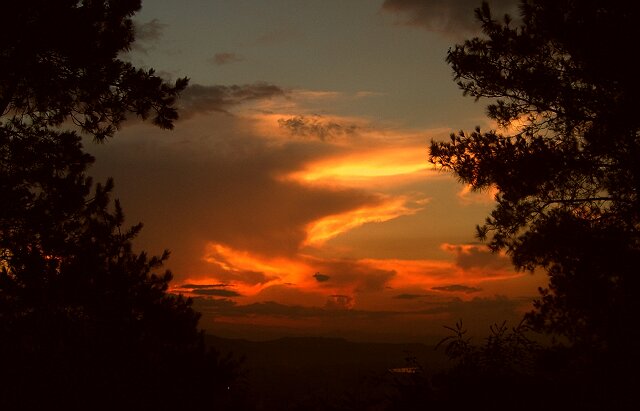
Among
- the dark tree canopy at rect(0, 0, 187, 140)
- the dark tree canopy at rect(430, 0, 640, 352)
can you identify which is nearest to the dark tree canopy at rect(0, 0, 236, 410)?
the dark tree canopy at rect(0, 0, 187, 140)

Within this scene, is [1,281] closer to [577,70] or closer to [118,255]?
[118,255]

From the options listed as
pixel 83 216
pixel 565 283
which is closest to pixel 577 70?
pixel 565 283

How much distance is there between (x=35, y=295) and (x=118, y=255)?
412 cm

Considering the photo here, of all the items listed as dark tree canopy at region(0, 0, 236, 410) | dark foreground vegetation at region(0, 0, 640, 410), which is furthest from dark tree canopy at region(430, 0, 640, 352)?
dark tree canopy at region(0, 0, 236, 410)

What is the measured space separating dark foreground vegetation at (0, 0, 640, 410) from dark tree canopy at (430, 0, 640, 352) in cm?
3

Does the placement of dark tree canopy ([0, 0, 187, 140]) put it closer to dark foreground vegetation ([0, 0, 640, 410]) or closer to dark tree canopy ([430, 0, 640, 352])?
dark foreground vegetation ([0, 0, 640, 410])

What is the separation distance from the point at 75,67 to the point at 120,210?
173 inches

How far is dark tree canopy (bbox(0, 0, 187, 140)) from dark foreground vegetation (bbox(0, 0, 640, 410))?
0.08 feet

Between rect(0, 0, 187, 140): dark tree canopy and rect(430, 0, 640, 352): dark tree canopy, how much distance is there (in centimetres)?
709

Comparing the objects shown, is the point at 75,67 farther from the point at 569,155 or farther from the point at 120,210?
the point at 569,155

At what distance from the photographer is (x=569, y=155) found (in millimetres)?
11969

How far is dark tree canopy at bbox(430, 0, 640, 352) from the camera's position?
10.9m

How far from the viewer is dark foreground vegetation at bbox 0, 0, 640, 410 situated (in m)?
8.23

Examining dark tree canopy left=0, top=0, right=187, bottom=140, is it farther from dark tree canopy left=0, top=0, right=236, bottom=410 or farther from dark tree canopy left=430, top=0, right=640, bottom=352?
dark tree canopy left=430, top=0, right=640, bottom=352
